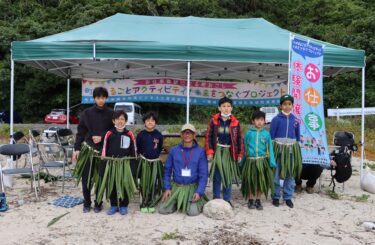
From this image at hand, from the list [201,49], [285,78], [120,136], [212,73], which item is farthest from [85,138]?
[285,78]

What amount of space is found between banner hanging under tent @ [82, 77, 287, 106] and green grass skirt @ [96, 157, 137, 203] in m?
4.61

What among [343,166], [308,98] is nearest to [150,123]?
[308,98]

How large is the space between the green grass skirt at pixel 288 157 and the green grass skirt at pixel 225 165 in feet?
2.04

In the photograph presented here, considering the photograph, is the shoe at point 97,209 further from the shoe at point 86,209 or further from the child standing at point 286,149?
the child standing at point 286,149

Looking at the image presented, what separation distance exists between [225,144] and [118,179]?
1276 mm

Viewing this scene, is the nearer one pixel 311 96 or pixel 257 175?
pixel 257 175

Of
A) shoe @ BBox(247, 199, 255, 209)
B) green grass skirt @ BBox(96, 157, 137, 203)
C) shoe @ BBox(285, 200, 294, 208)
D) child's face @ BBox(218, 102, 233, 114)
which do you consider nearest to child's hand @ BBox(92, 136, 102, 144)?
green grass skirt @ BBox(96, 157, 137, 203)

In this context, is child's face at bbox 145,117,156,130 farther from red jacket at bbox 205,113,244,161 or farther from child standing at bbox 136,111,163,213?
red jacket at bbox 205,113,244,161

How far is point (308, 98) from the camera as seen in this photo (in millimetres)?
5020

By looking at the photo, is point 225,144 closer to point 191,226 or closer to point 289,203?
point 191,226

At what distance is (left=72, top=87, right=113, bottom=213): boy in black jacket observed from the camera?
4141mm

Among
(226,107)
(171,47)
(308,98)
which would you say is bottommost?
(226,107)

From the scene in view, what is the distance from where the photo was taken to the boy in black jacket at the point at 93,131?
4.14m

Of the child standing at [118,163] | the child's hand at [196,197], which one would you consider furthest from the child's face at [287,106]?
the child standing at [118,163]
